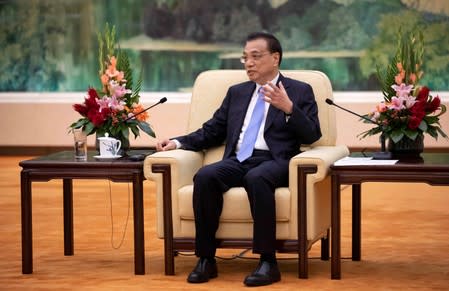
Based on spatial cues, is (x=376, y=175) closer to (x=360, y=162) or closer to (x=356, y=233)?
(x=360, y=162)

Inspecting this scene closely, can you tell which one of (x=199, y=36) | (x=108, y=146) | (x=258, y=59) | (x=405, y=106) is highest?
(x=199, y=36)

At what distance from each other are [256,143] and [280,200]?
1.74ft

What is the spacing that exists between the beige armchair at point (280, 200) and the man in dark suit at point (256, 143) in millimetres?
79

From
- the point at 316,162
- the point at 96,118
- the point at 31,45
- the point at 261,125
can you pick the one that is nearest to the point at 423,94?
the point at 316,162

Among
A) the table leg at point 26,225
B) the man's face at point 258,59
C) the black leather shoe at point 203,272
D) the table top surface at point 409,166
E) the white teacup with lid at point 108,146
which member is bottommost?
the black leather shoe at point 203,272

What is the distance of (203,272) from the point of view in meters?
5.65

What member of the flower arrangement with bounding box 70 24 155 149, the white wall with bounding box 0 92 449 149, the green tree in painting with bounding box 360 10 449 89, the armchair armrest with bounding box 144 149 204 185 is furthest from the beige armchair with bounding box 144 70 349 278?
the white wall with bounding box 0 92 449 149

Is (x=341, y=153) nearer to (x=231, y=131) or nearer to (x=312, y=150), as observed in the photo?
(x=312, y=150)

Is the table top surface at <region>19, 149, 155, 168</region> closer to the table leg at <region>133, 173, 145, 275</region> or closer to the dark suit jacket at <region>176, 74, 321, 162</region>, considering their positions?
the table leg at <region>133, 173, 145, 275</region>

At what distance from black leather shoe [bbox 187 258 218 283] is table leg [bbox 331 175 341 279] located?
2.04ft

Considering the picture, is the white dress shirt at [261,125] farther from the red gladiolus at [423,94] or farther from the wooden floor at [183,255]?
the red gladiolus at [423,94]

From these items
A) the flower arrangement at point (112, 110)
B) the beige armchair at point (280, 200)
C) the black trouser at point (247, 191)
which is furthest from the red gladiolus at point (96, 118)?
the black trouser at point (247, 191)

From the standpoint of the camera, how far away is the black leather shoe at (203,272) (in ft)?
18.5

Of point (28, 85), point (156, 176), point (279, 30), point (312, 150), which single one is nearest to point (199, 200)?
point (156, 176)
